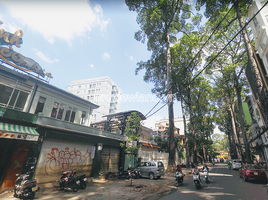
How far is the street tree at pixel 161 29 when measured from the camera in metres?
17.1

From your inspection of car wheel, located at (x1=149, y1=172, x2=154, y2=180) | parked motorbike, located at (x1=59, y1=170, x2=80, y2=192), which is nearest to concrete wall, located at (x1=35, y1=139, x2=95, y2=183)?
parked motorbike, located at (x1=59, y1=170, x2=80, y2=192)

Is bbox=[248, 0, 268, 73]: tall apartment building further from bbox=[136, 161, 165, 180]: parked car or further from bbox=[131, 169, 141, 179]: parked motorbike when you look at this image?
bbox=[131, 169, 141, 179]: parked motorbike

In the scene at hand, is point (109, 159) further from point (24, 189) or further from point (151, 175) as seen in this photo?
point (24, 189)

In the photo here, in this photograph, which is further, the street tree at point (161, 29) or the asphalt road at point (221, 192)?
the street tree at point (161, 29)

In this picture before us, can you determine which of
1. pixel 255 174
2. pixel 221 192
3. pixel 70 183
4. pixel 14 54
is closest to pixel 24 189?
pixel 70 183

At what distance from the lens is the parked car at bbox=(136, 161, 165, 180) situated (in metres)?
12.9

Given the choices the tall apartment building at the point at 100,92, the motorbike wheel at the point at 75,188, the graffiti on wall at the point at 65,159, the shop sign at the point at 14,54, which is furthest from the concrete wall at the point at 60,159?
the tall apartment building at the point at 100,92

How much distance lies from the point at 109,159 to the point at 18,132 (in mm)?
8807

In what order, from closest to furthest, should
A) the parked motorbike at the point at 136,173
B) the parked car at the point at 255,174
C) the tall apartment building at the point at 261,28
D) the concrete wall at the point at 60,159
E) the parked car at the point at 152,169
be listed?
the concrete wall at the point at 60,159
the parked car at the point at 255,174
the parked car at the point at 152,169
the parked motorbike at the point at 136,173
the tall apartment building at the point at 261,28

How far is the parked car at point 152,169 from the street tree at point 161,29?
2.12m

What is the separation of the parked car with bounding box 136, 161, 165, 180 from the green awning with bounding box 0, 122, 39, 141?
1006 centimetres

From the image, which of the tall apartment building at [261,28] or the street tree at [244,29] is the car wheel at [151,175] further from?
the tall apartment building at [261,28]

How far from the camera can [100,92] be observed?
175 feet

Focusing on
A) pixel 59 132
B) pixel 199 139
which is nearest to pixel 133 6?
pixel 59 132
